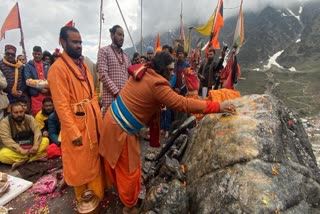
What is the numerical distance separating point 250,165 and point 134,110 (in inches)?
57.2

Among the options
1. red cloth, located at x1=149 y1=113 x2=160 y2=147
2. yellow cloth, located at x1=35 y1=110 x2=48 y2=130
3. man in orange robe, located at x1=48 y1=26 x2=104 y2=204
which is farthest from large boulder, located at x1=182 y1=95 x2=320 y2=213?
yellow cloth, located at x1=35 y1=110 x2=48 y2=130

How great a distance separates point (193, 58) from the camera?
44.6 feet

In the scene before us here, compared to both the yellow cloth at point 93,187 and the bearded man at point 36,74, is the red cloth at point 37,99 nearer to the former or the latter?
the bearded man at point 36,74

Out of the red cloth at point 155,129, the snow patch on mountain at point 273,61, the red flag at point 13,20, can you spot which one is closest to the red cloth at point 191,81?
the red cloth at point 155,129

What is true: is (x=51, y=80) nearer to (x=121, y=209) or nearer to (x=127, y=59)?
(x=127, y=59)

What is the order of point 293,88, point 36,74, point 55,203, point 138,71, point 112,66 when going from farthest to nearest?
1. point 293,88
2. point 36,74
3. point 112,66
4. point 55,203
5. point 138,71

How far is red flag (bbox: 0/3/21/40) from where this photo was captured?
1004cm

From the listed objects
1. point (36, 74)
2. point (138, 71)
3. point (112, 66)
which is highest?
point (138, 71)

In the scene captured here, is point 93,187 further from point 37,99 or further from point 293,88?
point 293,88

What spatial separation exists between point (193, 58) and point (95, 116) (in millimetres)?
10841

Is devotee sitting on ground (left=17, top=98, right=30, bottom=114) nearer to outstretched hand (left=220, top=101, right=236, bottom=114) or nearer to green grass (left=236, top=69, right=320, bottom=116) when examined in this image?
outstretched hand (left=220, top=101, right=236, bottom=114)

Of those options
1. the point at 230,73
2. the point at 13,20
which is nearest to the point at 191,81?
the point at 230,73

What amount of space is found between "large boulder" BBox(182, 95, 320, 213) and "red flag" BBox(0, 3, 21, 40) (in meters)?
10.0

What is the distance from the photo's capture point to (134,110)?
300 centimetres
